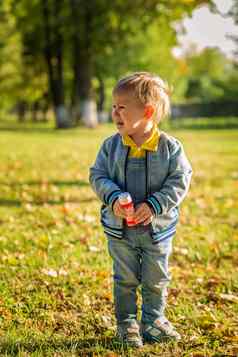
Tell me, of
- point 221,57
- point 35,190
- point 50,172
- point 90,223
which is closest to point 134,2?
point 50,172

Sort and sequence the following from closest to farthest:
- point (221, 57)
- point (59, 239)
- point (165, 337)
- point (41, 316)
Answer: point (165, 337) < point (41, 316) < point (59, 239) < point (221, 57)

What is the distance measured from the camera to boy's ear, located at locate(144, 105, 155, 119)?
3.26 metres

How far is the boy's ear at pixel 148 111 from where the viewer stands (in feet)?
10.7

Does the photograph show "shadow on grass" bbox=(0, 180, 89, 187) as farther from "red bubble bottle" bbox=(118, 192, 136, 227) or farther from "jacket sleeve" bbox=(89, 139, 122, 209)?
"red bubble bottle" bbox=(118, 192, 136, 227)

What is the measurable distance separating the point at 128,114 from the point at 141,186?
0.43m

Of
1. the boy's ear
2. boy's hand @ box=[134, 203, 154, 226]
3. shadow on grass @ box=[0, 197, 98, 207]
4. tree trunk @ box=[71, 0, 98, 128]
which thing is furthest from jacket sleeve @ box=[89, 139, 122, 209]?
tree trunk @ box=[71, 0, 98, 128]

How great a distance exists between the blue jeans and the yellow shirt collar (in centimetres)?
47

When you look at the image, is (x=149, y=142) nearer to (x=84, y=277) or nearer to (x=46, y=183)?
(x=84, y=277)

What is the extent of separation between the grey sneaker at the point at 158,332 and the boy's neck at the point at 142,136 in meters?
1.13

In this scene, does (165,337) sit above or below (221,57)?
below

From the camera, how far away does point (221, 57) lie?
10738 cm

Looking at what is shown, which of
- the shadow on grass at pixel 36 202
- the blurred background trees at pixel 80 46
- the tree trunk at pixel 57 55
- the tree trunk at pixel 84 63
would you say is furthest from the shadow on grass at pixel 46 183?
the tree trunk at pixel 57 55

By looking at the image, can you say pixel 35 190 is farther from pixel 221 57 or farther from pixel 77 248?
pixel 221 57

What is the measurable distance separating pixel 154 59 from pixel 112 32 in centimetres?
1791
